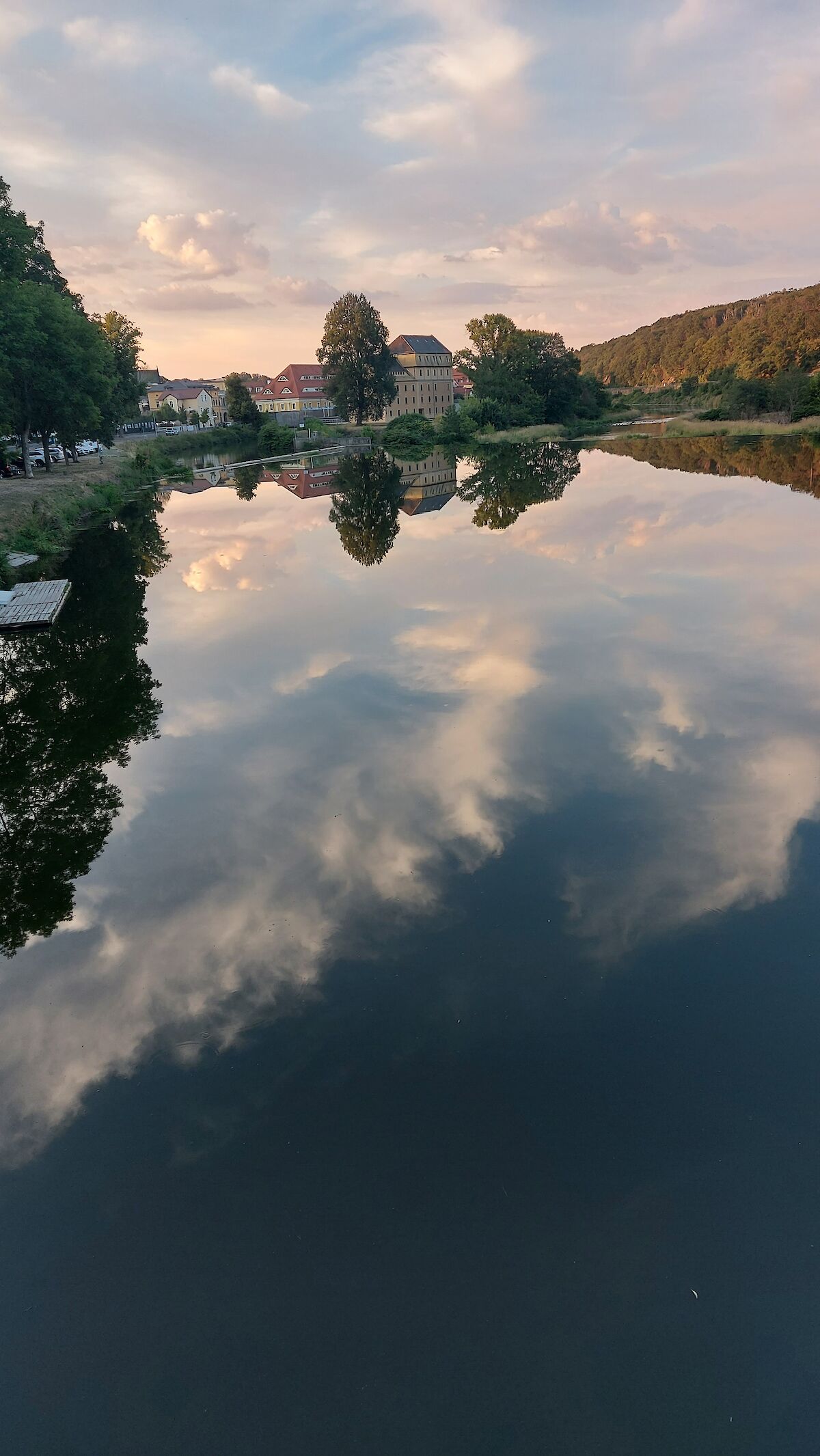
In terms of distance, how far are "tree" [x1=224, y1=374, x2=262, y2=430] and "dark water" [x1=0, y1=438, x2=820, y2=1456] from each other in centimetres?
10819

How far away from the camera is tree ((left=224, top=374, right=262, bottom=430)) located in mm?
110500

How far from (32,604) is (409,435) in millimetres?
79346

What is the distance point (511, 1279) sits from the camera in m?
5.24

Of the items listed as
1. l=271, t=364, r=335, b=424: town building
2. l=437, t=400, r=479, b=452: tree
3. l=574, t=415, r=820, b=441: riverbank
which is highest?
l=271, t=364, r=335, b=424: town building

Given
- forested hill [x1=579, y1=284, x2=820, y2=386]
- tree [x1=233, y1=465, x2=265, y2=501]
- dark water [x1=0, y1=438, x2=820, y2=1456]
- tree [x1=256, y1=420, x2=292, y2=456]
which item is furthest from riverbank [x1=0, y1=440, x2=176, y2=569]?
forested hill [x1=579, y1=284, x2=820, y2=386]

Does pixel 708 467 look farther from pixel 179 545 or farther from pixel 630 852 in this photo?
pixel 630 852

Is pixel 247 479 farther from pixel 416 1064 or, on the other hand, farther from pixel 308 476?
pixel 416 1064

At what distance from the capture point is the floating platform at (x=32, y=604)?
2297 cm

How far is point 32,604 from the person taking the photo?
24.6 m

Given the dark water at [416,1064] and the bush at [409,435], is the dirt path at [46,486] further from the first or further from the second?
the bush at [409,435]

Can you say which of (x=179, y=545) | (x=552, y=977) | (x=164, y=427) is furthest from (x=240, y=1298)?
(x=164, y=427)

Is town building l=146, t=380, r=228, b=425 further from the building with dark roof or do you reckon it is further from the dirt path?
the building with dark roof

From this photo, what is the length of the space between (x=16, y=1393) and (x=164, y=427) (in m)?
138

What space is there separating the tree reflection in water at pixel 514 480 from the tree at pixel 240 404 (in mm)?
48377
